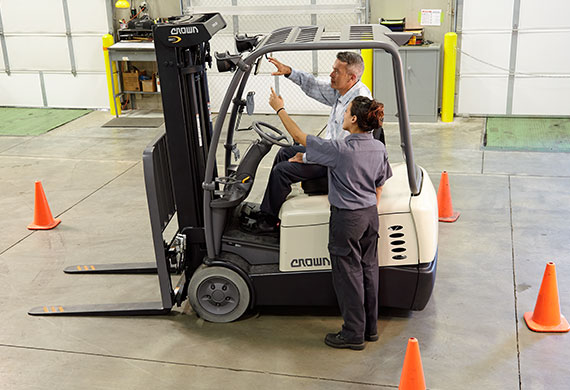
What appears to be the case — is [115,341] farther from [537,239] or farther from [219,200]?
[537,239]

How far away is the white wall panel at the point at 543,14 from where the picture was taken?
11461 millimetres

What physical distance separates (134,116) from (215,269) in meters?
8.87

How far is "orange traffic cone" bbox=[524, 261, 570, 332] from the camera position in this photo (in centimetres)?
505

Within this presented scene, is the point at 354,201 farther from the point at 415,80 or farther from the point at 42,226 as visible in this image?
the point at 415,80

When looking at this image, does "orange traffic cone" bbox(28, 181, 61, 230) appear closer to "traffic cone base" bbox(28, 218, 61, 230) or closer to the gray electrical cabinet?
"traffic cone base" bbox(28, 218, 61, 230)

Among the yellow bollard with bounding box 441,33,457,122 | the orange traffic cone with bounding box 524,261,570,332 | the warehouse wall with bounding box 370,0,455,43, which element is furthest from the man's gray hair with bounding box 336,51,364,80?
the warehouse wall with bounding box 370,0,455,43

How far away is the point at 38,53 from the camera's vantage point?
45.7 ft

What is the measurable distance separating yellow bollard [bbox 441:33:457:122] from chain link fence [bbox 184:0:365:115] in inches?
66.2

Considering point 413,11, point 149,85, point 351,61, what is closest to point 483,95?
point 413,11

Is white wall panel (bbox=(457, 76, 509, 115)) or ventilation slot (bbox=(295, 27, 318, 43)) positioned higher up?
ventilation slot (bbox=(295, 27, 318, 43))

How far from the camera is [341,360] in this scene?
15.7 ft

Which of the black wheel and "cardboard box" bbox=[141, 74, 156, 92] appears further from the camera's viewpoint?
"cardboard box" bbox=[141, 74, 156, 92]

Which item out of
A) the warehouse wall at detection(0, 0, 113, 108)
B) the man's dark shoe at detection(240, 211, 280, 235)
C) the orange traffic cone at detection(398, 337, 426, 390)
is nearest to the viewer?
the orange traffic cone at detection(398, 337, 426, 390)

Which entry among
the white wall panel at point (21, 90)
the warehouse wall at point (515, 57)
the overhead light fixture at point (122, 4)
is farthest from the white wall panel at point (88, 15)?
the warehouse wall at point (515, 57)
